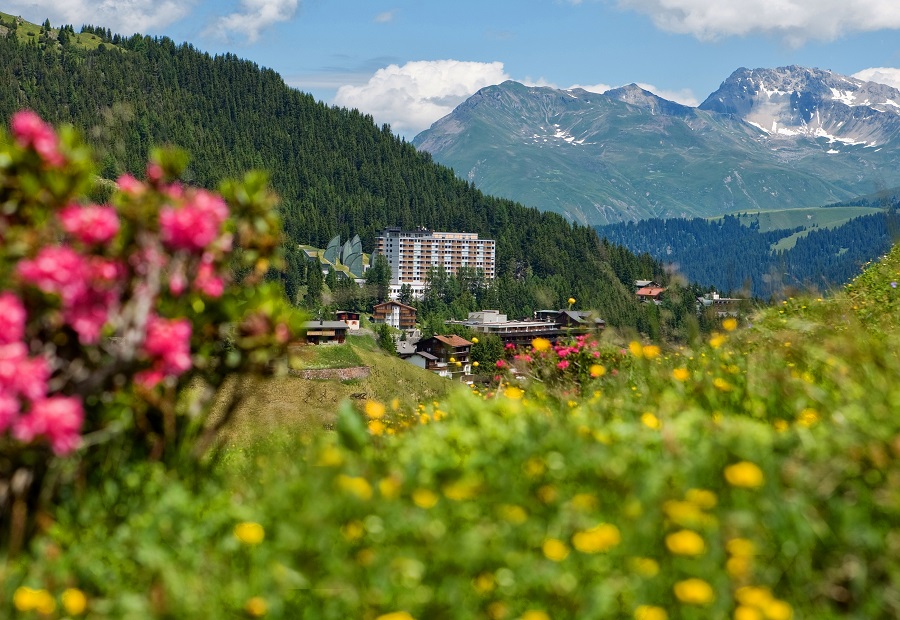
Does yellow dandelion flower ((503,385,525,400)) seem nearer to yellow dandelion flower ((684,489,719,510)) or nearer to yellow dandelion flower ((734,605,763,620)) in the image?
yellow dandelion flower ((684,489,719,510))

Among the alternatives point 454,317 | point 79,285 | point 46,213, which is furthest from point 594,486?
point 454,317

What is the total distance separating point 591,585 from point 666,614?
0.37 m

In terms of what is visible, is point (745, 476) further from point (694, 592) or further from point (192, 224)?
point (192, 224)

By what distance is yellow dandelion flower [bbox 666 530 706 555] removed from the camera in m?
3.87

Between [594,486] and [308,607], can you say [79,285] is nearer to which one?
[308,607]

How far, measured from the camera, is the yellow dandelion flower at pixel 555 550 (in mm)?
4176

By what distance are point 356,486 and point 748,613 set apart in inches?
79.5

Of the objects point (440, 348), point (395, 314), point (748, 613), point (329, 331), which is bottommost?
point (440, 348)

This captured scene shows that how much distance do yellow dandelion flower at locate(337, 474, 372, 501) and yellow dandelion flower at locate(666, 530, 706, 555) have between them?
61.5 inches

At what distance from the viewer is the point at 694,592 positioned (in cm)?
364

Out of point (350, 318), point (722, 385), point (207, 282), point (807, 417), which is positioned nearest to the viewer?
point (207, 282)

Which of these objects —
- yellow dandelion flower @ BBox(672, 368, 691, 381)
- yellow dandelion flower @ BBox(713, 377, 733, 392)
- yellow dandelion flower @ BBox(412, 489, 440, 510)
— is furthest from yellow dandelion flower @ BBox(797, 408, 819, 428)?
yellow dandelion flower @ BBox(412, 489, 440, 510)

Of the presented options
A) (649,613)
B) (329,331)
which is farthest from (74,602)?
(329,331)

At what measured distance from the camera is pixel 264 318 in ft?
18.2
